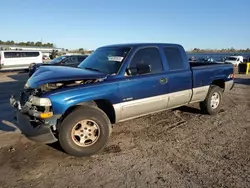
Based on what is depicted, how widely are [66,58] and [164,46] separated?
12.6 m

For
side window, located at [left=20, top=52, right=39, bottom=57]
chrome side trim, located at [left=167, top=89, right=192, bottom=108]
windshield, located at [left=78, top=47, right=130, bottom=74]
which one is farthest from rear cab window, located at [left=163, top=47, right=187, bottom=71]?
side window, located at [left=20, top=52, right=39, bottom=57]

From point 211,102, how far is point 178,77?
173 cm

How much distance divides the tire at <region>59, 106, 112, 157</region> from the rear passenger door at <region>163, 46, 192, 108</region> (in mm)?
1779

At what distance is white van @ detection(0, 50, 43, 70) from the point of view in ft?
73.2

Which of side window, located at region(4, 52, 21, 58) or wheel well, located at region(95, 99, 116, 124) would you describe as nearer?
wheel well, located at region(95, 99, 116, 124)

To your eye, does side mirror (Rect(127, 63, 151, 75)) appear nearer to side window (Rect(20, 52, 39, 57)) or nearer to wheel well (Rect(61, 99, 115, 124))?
wheel well (Rect(61, 99, 115, 124))

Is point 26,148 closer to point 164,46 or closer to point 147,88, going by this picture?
point 147,88

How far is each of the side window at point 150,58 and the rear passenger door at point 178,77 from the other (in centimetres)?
25

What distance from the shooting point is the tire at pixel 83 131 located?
371 centimetres

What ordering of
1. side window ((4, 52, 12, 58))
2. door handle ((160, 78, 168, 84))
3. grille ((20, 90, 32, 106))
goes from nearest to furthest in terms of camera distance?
grille ((20, 90, 32, 106)), door handle ((160, 78, 168, 84)), side window ((4, 52, 12, 58))

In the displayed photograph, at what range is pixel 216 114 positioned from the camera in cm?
646

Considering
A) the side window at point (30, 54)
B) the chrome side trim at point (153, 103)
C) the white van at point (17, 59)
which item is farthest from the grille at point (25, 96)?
the side window at point (30, 54)

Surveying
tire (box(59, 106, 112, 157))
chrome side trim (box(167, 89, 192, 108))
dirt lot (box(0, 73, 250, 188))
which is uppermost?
chrome side trim (box(167, 89, 192, 108))

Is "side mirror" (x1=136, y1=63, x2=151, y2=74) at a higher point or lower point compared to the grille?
higher
